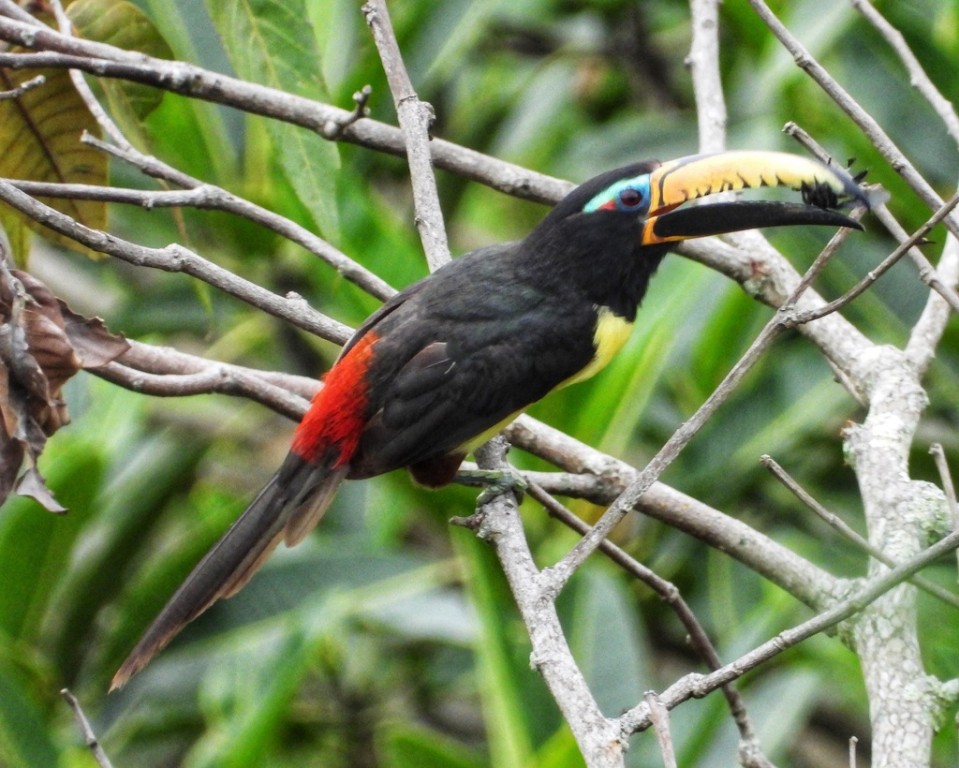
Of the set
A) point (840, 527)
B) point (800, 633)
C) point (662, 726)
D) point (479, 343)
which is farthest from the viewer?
point (479, 343)

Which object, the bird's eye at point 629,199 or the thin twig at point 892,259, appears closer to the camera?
the thin twig at point 892,259

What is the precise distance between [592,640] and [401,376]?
3.07 feet

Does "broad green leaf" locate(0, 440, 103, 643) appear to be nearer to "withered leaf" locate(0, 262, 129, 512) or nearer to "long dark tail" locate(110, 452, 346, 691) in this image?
"long dark tail" locate(110, 452, 346, 691)

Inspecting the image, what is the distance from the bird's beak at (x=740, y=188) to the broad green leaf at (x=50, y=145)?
1.29m

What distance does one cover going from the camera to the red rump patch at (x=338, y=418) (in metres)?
3.21

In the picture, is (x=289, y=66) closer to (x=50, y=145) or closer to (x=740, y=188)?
(x=50, y=145)

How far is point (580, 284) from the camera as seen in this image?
3.41 metres

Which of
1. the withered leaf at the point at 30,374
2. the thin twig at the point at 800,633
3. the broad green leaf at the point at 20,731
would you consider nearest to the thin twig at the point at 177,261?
the withered leaf at the point at 30,374

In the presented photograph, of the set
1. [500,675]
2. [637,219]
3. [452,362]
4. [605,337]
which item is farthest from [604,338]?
[500,675]

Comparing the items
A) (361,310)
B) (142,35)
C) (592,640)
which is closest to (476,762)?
(592,640)

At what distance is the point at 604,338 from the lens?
3.38 meters

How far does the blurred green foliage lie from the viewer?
11.8ft

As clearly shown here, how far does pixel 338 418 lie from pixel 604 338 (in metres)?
0.68

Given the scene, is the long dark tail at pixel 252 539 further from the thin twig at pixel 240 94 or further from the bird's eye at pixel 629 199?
the bird's eye at pixel 629 199
